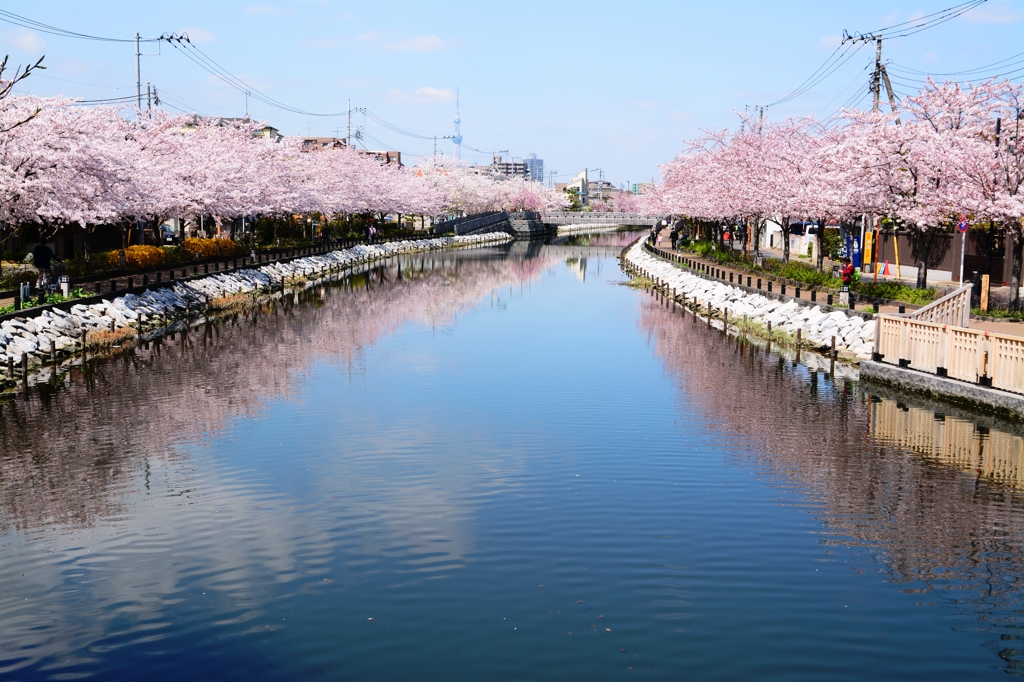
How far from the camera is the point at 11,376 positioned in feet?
87.6

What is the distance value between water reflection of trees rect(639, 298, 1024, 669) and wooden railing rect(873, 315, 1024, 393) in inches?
49.1

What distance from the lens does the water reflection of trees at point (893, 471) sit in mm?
13016

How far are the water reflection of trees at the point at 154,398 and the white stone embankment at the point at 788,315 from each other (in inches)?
482

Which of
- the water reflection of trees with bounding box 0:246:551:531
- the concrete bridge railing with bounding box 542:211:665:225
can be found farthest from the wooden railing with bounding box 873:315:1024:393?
the concrete bridge railing with bounding box 542:211:665:225

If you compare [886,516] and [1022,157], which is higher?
[1022,157]

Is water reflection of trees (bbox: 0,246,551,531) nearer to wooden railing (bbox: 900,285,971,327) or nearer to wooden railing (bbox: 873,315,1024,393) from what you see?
wooden railing (bbox: 873,315,1024,393)

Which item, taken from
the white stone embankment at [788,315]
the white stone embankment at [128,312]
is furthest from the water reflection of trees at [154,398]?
the white stone embankment at [788,315]

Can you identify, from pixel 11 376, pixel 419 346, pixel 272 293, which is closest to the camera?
pixel 11 376

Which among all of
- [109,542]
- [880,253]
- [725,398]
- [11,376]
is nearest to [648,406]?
[725,398]

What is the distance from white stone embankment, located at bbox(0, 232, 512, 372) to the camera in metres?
29.1

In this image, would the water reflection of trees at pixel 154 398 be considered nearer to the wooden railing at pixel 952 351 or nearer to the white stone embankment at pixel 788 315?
the white stone embankment at pixel 788 315

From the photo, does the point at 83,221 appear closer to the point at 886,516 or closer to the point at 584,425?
the point at 584,425

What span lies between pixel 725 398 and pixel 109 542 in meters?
16.2

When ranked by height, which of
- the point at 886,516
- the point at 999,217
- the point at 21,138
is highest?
the point at 21,138
